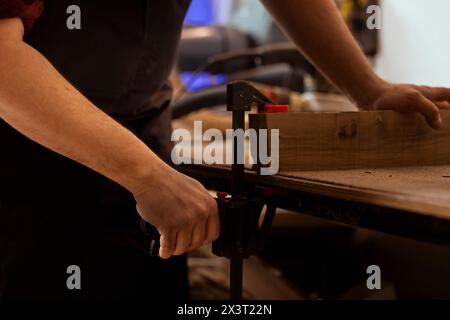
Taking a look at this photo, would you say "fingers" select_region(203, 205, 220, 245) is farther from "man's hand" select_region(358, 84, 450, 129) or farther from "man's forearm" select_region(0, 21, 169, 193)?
"man's hand" select_region(358, 84, 450, 129)

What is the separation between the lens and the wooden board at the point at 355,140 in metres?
0.80

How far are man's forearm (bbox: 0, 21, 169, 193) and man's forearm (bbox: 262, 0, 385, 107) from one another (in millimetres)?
413

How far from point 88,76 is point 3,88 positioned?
28 cm

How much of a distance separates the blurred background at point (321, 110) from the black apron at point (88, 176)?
400mm

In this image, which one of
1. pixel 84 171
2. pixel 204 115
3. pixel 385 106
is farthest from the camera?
pixel 204 115

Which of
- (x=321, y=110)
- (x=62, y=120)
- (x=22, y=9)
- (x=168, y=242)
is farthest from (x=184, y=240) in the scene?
(x=321, y=110)

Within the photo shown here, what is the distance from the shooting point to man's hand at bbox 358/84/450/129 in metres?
0.88

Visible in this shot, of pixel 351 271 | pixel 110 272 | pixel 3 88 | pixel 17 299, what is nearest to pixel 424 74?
pixel 351 271

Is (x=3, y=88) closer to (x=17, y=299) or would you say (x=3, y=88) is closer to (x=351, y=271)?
(x=17, y=299)

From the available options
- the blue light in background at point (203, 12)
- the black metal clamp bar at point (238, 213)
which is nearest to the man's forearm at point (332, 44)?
the black metal clamp bar at point (238, 213)

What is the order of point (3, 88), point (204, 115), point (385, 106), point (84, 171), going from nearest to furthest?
point (3, 88) → point (385, 106) → point (84, 171) → point (204, 115)

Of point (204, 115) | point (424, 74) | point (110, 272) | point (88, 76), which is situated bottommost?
point (110, 272)

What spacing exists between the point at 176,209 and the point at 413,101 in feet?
1.28

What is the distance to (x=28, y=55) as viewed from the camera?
0.71 metres
